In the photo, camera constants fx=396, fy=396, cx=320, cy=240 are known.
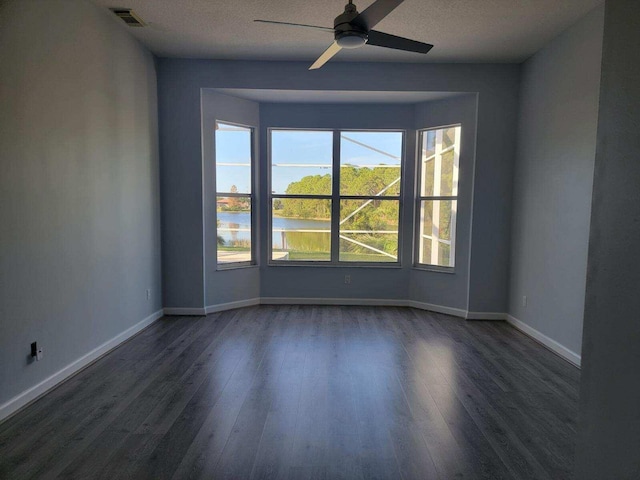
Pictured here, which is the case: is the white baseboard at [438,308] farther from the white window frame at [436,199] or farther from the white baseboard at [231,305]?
the white baseboard at [231,305]

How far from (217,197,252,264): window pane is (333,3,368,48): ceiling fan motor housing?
9.84 feet

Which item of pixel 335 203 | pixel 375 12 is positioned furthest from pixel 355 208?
pixel 375 12

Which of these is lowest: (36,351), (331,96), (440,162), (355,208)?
(36,351)

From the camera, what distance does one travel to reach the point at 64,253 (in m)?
3.08

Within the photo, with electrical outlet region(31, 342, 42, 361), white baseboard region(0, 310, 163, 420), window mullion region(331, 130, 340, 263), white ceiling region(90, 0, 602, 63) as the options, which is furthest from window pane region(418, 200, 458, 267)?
electrical outlet region(31, 342, 42, 361)

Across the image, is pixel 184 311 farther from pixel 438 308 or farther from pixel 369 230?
pixel 438 308

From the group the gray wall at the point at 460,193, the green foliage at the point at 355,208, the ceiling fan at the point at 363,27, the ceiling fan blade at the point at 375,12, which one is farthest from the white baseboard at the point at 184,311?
the ceiling fan blade at the point at 375,12

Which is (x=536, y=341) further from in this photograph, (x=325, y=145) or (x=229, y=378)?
(x=325, y=145)

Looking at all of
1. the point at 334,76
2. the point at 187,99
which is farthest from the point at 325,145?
the point at 187,99

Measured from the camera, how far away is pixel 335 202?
561 cm

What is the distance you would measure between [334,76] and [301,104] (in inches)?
31.3

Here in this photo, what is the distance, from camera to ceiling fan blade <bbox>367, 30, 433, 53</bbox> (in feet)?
9.20

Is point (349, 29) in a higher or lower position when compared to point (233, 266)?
higher

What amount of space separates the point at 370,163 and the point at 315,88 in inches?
52.7
